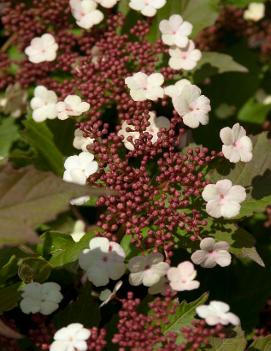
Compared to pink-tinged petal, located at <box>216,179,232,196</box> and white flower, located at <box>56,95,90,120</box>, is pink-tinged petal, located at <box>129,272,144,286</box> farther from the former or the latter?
white flower, located at <box>56,95,90,120</box>

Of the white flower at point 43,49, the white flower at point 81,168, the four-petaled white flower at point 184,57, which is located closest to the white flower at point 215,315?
the white flower at point 81,168

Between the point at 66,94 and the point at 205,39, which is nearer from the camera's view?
the point at 66,94

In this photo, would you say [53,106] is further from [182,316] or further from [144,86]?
[182,316]

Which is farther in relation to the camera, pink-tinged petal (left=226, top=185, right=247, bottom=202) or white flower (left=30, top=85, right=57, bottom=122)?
white flower (left=30, top=85, right=57, bottom=122)

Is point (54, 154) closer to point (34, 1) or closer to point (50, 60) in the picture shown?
point (50, 60)

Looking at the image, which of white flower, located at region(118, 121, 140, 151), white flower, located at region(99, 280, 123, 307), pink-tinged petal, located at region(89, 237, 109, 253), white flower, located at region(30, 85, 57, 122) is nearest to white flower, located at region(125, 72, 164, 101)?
white flower, located at region(118, 121, 140, 151)

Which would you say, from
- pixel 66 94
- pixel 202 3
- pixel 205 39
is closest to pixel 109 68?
pixel 66 94

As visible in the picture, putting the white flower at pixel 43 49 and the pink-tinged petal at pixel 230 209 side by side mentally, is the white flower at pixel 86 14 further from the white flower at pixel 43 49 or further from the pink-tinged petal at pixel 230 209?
the pink-tinged petal at pixel 230 209
